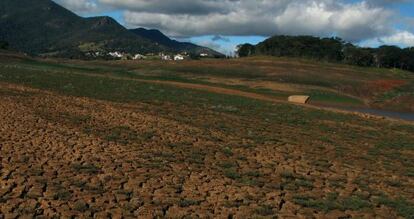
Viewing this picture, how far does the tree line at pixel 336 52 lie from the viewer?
157000 mm

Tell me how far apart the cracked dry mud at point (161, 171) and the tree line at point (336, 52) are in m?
134

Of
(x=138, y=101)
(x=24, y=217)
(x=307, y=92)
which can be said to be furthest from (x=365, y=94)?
(x=24, y=217)

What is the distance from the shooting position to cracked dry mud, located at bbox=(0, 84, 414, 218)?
446 inches

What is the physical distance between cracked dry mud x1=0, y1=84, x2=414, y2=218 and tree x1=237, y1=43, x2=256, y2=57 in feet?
548

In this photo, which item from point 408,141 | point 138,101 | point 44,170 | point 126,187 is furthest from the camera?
point 138,101

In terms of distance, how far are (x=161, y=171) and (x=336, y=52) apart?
157063mm

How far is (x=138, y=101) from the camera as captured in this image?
34469mm

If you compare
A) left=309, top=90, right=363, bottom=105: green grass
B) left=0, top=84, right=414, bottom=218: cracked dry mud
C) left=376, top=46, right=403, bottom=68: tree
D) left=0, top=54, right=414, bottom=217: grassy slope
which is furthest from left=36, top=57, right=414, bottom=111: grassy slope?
left=376, top=46, right=403, bottom=68: tree

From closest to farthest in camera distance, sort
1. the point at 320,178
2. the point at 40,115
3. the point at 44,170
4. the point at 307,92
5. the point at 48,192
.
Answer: the point at 48,192 < the point at 44,170 < the point at 320,178 < the point at 40,115 < the point at 307,92

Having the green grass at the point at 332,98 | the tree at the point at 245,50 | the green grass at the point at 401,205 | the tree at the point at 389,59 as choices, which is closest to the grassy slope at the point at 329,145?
the green grass at the point at 401,205

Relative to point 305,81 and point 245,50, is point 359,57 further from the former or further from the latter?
point 305,81

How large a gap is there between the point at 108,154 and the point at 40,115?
818cm

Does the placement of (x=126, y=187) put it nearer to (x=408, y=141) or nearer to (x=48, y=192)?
(x=48, y=192)

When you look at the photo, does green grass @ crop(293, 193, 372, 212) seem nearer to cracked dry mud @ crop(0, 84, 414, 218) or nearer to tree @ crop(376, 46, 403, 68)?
cracked dry mud @ crop(0, 84, 414, 218)
